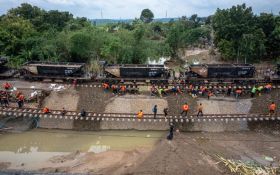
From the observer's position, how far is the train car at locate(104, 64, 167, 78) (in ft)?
108

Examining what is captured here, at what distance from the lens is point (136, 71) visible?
33031mm

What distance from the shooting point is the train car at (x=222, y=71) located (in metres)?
33.2

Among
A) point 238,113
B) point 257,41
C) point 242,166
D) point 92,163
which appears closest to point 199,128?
point 238,113

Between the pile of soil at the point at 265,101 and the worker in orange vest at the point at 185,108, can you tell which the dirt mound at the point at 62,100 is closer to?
the worker in orange vest at the point at 185,108

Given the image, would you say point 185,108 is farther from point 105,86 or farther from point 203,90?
point 105,86

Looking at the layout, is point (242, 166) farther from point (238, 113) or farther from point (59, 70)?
point (59, 70)

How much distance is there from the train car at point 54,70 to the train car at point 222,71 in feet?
41.0

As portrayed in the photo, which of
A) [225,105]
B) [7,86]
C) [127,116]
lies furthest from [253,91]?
[7,86]

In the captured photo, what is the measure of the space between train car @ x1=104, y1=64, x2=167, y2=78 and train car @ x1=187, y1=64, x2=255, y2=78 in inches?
140

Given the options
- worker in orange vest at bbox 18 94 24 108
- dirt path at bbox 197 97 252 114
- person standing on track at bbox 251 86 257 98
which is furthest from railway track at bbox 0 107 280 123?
person standing on track at bbox 251 86 257 98

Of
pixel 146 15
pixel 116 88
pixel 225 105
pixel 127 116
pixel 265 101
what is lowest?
pixel 127 116

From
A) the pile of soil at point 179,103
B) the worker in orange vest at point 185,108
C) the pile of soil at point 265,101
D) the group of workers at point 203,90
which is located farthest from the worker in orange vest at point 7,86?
the pile of soil at point 265,101

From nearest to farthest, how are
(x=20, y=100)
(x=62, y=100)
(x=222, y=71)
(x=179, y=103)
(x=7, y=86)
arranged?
(x=20, y=100) → (x=179, y=103) → (x=62, y=100) → (x=7, y=86) → (x=222, y=71)

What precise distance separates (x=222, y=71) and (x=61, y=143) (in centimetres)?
→ 1841
